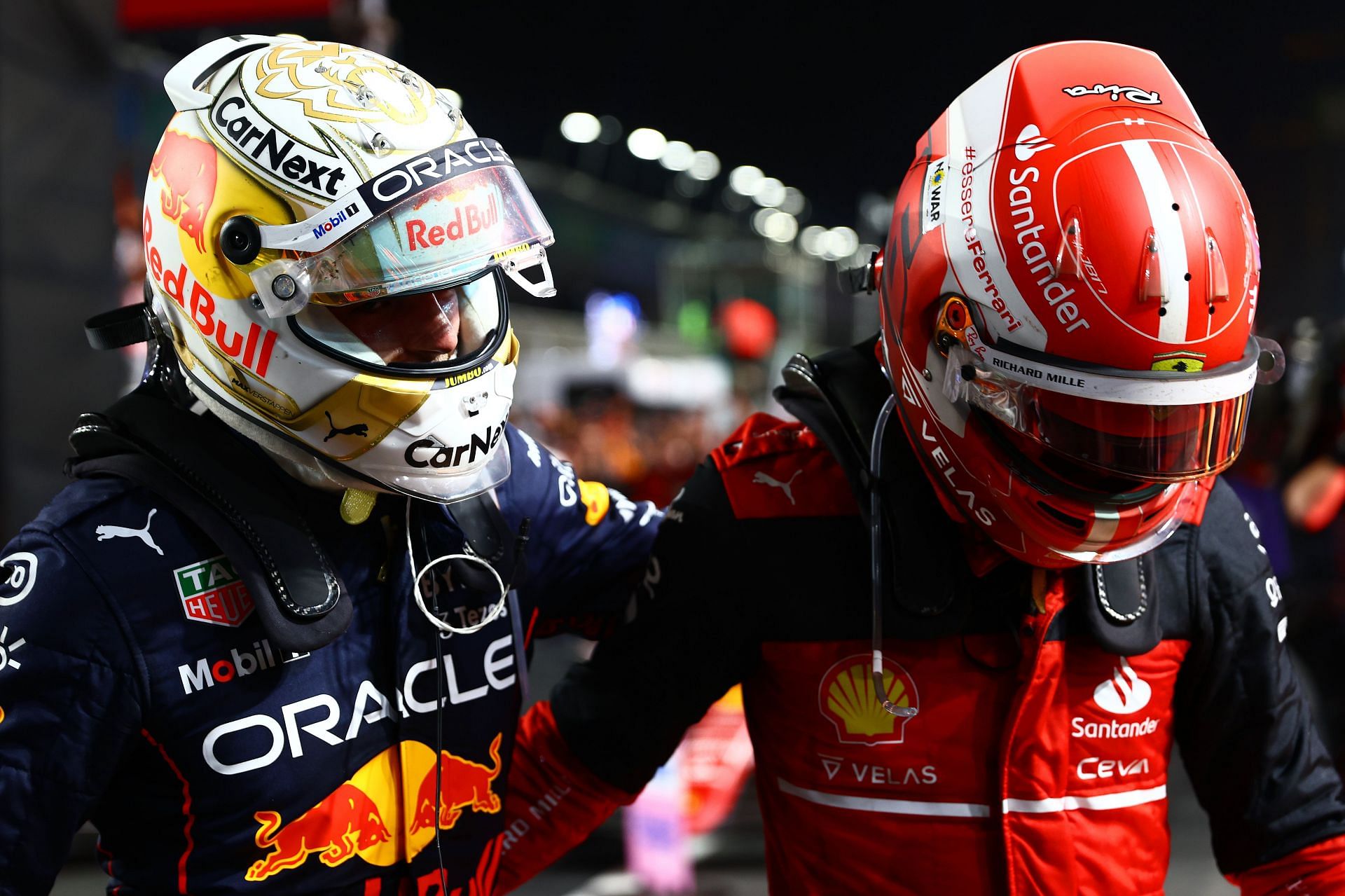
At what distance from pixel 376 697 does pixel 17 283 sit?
2.72m

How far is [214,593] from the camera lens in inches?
48.8

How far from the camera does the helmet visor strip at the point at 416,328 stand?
1.32 m

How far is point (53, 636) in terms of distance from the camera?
114 cm

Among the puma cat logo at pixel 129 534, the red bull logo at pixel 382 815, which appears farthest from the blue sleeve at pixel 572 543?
the puma cat logo at pixel 129 534

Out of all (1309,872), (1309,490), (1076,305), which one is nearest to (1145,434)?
(1076,305)

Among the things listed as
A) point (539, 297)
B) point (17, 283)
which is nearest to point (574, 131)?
point (17, 283)

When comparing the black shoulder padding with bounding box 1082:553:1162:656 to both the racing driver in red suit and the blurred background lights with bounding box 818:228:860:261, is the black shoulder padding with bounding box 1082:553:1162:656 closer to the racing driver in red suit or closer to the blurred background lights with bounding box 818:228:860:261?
the racing driver in red suit

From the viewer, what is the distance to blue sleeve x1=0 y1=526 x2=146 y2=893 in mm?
1130

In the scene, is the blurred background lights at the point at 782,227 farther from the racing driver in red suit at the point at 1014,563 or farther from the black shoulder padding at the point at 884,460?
the racing driver in red suit at the point at 1014,563

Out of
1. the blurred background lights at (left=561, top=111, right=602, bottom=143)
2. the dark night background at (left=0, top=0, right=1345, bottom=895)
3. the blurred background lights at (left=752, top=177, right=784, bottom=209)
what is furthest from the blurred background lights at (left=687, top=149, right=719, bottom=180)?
the dark night background at (left=0, top=0, right=1345, bottom=895)

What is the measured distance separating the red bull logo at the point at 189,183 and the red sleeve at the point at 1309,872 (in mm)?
1460

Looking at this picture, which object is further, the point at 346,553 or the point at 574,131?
the point at 574,131

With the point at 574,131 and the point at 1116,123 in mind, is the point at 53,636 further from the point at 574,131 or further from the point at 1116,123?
the point at 574,131

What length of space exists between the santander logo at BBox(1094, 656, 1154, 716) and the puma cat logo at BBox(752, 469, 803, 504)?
428mm
